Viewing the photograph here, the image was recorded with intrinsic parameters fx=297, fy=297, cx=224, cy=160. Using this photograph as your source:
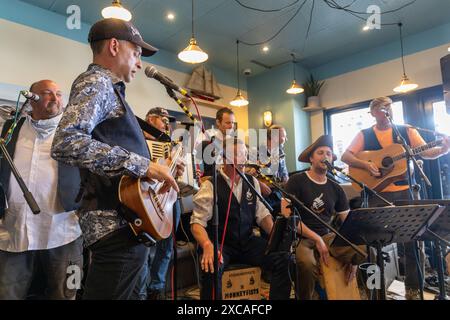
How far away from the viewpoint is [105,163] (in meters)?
0.93

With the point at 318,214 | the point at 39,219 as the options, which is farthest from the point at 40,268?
the point at 318,214

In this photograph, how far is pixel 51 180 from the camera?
1.68 meters

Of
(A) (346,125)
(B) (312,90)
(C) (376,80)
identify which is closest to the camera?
(C) (376,80)

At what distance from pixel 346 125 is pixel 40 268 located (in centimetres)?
505

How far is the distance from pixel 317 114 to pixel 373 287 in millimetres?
4205

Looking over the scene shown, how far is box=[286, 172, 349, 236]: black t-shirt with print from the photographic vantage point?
2.33m

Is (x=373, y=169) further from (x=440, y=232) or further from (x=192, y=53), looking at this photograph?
(x=192, y=53)

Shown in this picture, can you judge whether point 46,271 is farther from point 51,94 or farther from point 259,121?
point 259,121

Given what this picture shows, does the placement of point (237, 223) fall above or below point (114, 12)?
below

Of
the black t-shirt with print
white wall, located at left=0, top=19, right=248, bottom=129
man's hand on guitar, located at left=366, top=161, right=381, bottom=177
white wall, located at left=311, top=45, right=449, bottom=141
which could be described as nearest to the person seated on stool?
the black t-shirt with print

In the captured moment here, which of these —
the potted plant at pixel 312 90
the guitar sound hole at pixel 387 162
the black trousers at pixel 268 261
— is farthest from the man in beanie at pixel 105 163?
the potted plant at pixel 312 90

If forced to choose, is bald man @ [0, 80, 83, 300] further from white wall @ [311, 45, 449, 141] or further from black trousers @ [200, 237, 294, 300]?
white wall @ [311, 45, 449, 141]

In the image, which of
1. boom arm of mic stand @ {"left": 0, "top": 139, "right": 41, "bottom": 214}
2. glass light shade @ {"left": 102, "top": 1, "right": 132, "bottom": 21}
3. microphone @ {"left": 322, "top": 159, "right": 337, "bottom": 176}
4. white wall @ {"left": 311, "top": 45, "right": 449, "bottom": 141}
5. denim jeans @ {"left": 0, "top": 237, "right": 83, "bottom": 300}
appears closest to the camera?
boom arm of mic stand @ {"left": 0, "top": 139, "right": 41, "bottom": 214}

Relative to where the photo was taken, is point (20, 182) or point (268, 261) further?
point (268, 261)
